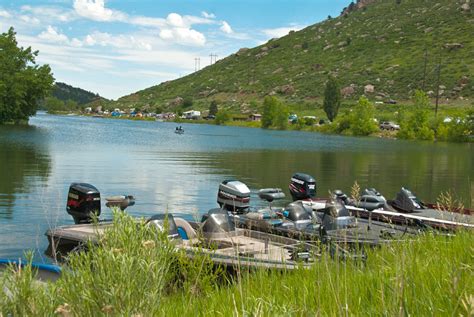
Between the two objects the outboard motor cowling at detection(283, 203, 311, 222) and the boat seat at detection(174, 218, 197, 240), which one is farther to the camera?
the outboard motor cowling at detection(283, 203, 311, 222)

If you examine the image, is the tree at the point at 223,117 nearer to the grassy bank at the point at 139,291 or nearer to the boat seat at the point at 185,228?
the boat seat at the point at 185,228

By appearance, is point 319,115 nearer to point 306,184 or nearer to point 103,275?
point 306,184

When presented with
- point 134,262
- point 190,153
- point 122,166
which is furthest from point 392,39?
point 134,262

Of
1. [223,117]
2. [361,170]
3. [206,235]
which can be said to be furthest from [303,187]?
[223,117]

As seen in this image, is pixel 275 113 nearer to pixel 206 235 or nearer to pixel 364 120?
pixel 364 120

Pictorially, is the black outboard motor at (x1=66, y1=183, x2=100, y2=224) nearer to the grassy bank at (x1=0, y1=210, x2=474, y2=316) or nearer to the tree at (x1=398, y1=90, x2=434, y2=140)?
the grassy bank at (x1=0, y1=210, x2=474, y2=316)

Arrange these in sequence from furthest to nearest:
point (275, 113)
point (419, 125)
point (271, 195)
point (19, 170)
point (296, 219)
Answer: point (275, 113) → point (419, 125) → point (19, 170) → point (271, 195) → point (296, 219)

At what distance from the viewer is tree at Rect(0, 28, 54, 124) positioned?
298ft

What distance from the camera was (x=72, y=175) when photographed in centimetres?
3359

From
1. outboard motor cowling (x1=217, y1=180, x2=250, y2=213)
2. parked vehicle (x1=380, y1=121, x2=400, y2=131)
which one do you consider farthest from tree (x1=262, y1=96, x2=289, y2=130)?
outboard motor cowling (x1=217, y1=180, x2=250, y2=213)

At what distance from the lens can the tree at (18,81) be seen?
90688mm

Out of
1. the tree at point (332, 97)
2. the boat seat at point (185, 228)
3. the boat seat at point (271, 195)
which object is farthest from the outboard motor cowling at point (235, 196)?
the tree at point (332, 97)

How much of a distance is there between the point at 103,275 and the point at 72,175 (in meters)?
30.1

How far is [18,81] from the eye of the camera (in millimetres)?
91625
